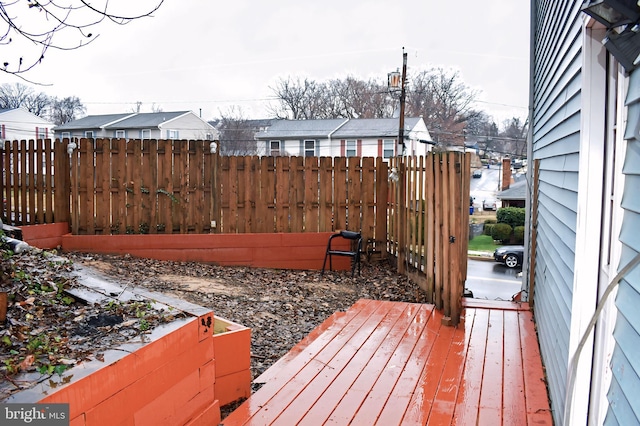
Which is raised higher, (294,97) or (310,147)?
(294,97)

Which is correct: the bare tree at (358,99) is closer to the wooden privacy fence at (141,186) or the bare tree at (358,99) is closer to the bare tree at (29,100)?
the bare tree at (29,100)

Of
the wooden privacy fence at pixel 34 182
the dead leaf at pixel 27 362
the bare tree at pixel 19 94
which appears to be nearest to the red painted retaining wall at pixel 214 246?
the wooden privacy fence at pixel 34 182

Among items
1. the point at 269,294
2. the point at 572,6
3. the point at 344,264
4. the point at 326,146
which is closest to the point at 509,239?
the point at 326,146

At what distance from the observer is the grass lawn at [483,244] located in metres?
23.8

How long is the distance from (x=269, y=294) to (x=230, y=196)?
268 centimetres

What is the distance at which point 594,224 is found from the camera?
221 cm

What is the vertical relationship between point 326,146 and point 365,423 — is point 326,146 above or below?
above

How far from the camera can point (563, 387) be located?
250cm

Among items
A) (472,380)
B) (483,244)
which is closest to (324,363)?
(472,380)

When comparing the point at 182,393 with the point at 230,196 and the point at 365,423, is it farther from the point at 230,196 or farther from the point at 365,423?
the point at 230,196

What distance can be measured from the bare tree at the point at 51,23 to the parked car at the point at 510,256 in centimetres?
1708

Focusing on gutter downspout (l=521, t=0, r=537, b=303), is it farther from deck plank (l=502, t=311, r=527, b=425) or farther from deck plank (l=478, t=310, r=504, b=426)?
deck plank (l=478, t=310, r=504, b=426)

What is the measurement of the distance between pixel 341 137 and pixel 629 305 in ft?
104

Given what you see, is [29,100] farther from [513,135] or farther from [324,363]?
[324,363]
